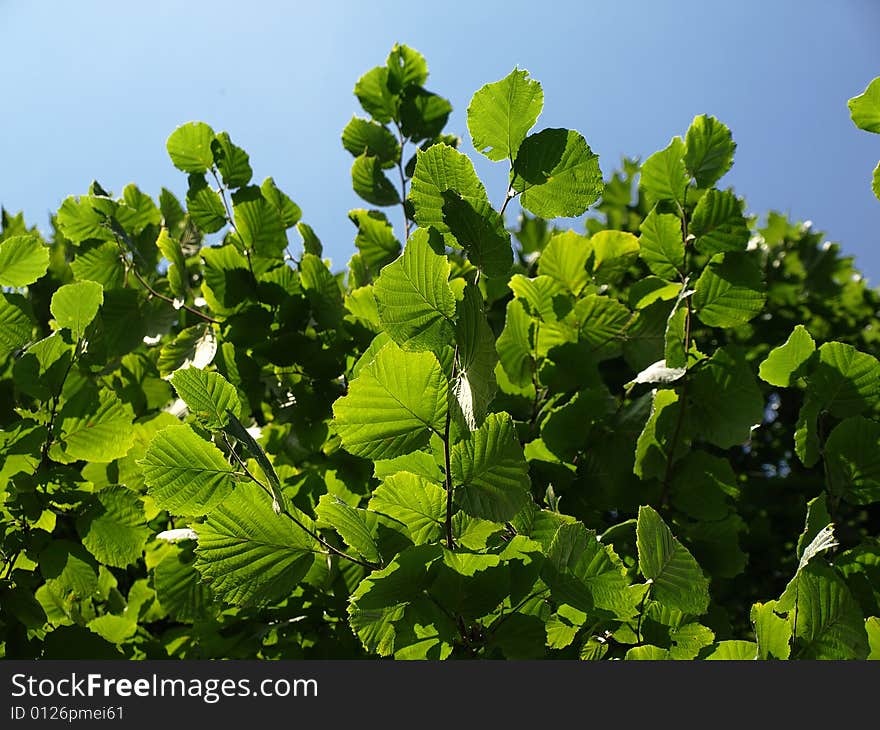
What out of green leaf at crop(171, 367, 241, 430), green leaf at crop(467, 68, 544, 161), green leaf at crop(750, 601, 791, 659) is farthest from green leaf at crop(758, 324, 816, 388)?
green leaf at crop(171, 367, 241, 430)

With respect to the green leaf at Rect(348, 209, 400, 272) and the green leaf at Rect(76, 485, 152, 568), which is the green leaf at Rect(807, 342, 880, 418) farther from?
the green leaf at Rect(76, 485, 152, 568)

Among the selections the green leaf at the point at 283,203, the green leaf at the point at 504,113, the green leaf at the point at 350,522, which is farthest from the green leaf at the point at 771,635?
the green leaf at the point at 283,203

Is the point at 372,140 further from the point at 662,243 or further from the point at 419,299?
the point at 419,299

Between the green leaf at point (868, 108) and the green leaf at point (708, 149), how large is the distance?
27 cm

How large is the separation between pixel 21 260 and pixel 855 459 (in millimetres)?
1239

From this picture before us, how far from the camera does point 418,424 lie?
0.74 metres

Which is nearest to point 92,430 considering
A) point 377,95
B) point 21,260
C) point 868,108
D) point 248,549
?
point 21,260

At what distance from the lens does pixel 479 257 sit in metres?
0.78

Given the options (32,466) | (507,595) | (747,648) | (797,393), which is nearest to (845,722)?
(747,648)

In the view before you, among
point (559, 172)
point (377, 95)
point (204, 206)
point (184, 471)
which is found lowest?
point (184, 471)

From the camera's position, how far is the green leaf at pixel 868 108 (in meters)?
0.92

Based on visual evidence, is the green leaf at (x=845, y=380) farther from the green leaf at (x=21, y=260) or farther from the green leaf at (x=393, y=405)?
the green leaf at (x=21, y=260)

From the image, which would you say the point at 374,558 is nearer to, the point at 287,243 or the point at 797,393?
the point at 287,243

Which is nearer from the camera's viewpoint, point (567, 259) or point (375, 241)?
point (567, 259)
